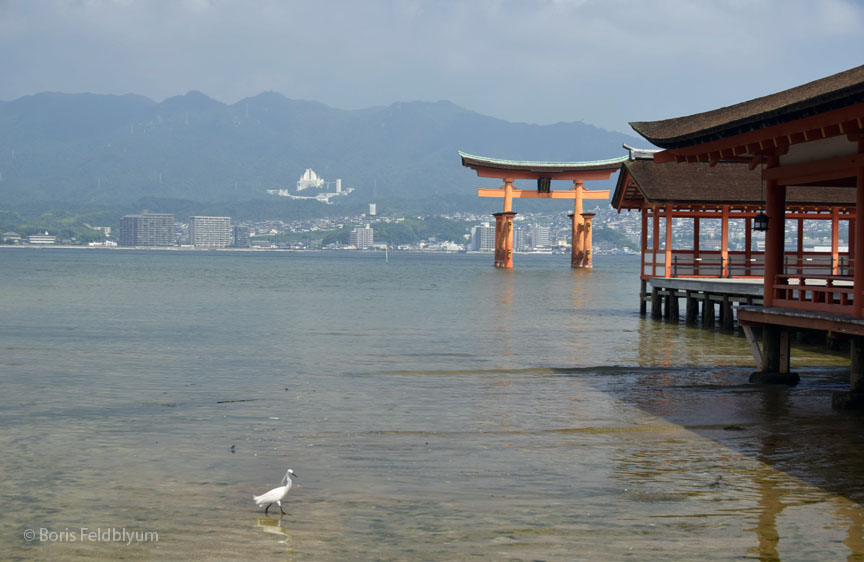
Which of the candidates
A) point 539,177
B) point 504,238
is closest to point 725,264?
point 539,177

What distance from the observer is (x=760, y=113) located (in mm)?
11672

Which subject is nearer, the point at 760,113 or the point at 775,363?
the point at 760,113

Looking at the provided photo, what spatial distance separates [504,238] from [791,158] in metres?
67.8

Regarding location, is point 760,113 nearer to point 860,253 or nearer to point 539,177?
point 860,253

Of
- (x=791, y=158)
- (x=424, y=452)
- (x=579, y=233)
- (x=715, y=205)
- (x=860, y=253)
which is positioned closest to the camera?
(x=424, y=452)

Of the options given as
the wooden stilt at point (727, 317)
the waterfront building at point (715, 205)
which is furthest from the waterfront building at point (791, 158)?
the waterfront building at point (715, 205)

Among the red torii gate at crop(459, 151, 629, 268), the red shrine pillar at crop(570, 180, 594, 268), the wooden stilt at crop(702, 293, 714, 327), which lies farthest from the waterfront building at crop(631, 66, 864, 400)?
the red shrine pillar at crop(570, 180, 594, 268)

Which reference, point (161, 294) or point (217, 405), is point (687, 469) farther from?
point (161, 294)

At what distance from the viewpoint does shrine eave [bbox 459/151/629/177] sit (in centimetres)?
7069

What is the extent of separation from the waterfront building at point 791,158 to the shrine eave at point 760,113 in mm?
13

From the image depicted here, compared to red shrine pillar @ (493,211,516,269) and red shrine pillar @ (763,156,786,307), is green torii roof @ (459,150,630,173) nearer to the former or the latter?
red shrine pillar @ (493,211,516,269)

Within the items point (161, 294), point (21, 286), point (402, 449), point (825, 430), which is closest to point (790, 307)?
point (825, 430)

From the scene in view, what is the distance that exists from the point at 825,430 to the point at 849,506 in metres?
3.26

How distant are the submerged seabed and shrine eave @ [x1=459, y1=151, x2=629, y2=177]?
50.6 metres
